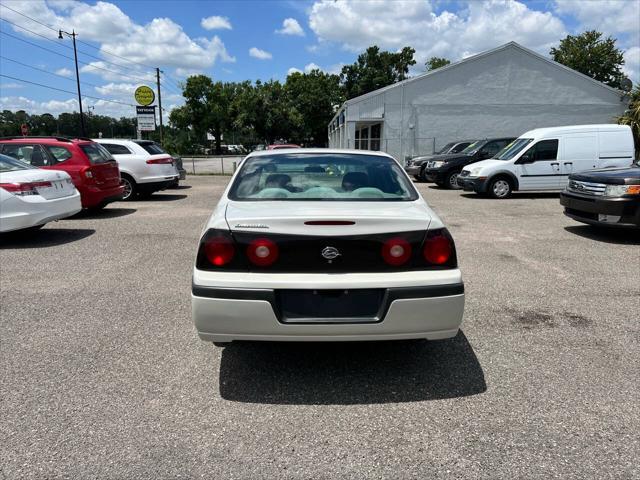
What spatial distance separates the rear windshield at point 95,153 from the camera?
385 inches

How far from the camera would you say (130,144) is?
43.4 ft

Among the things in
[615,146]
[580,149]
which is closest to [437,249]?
[580,149]

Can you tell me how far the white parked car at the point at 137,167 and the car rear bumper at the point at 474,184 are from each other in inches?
342

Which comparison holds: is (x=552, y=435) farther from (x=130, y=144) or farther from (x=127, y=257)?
(x=130, y=144)

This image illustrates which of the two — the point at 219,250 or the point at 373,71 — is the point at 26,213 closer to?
the point at 219,250

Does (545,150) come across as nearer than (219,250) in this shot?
No

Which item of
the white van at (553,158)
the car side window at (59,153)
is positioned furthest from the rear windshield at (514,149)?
the car side window at (59,153)

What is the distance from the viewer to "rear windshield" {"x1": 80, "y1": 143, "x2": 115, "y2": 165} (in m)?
9.77

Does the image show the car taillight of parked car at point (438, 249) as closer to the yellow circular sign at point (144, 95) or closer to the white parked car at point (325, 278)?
the white parked car at point (325, 278)

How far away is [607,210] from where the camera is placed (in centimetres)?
745

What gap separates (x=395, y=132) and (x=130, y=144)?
17.4 metres

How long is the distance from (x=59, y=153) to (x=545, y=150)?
1212cm

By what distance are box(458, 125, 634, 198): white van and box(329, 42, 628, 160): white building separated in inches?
538

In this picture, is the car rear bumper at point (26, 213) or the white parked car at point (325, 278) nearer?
the white parked car at point (325, 278)
